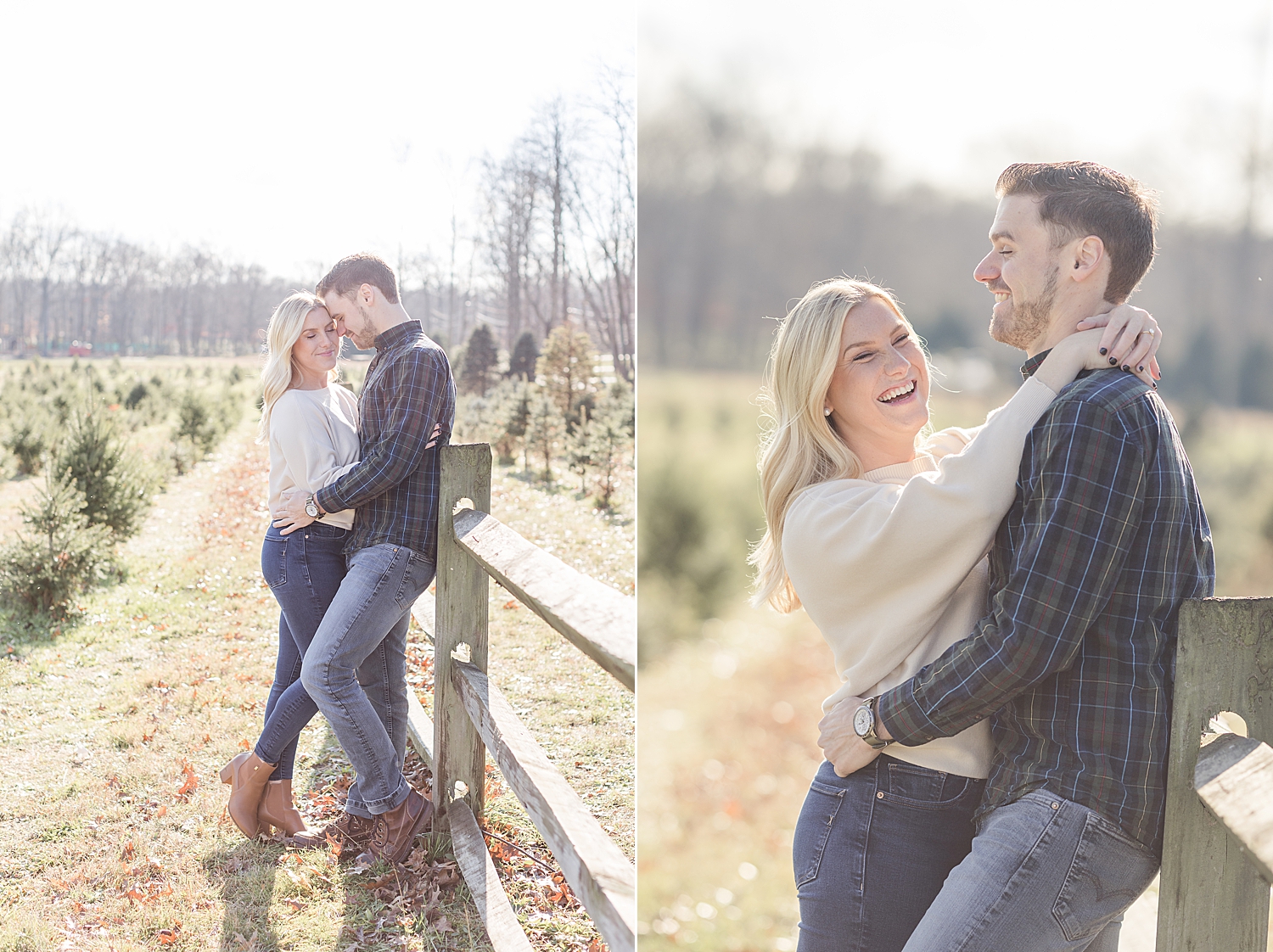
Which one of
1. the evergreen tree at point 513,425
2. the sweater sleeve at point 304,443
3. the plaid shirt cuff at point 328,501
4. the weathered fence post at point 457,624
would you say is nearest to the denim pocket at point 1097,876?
the weathered fence post at point 457,624

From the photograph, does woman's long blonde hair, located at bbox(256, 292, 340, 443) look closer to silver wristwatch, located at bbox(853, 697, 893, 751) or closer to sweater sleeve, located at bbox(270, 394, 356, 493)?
sweater sleeve, located at bbox(270, 394, 356, 493)

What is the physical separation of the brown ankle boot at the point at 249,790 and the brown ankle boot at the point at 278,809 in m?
0.02

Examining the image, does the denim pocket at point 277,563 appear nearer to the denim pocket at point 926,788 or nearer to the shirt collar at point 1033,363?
the denim pocket at point 926,788

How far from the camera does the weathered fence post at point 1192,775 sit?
4.26 ft

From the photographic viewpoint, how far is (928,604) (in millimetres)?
1544

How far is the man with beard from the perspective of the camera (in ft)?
4.44

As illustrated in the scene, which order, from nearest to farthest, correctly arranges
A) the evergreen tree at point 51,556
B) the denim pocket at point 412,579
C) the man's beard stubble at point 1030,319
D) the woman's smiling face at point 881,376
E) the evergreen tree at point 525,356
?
the man's beard stubble at point 1030,319, the woman's smiling face at point 881,376, the denim pocket at point 412,579, the evergreen tree at point 51,556, the evergreen tree at point 525,356

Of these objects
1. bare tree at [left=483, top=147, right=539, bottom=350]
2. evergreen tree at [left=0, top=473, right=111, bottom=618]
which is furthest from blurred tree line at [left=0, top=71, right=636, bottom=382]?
evergreen tree at [left=0, top=473, right=111, bottom=618]

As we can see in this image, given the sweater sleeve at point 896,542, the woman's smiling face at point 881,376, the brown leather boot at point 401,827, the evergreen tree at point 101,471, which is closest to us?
the sweater sleeve at point 896,542

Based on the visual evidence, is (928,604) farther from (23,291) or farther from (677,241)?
(23,291)

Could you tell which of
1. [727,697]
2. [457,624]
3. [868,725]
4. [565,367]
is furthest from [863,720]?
[565,367]

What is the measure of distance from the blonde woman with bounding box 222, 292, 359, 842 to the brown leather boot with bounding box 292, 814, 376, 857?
1.18 feet

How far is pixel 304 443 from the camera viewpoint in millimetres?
3115

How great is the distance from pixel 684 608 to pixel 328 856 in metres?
5.84
